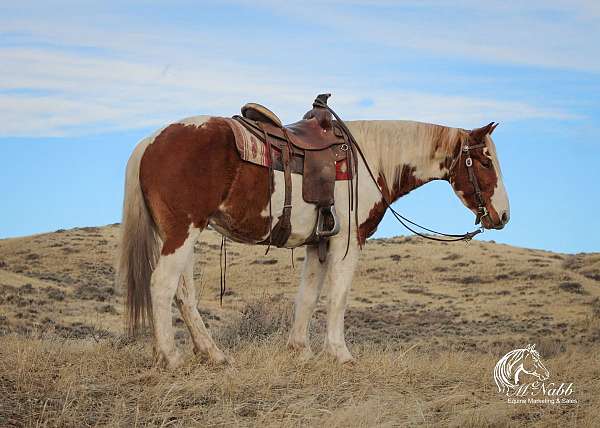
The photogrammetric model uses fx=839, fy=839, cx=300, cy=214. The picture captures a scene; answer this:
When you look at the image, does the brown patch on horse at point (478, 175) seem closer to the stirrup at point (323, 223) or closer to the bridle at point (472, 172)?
the bridle at point (472, 172)

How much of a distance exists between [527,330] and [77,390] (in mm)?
21420

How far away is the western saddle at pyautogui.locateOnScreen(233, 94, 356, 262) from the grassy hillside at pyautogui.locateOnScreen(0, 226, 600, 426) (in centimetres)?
149

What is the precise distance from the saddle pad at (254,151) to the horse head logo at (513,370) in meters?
3.23

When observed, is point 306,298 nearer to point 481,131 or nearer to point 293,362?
point 293,362

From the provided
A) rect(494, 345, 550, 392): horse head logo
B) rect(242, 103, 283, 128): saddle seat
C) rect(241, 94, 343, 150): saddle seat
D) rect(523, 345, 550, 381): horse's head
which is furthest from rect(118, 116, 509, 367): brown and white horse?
rect(523, 345, 550, 381): horse's head

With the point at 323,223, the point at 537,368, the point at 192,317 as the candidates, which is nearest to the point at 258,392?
the point at 192,317

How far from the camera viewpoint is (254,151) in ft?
29.7

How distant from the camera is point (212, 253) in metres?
45.1

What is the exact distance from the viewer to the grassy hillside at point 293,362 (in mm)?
7371

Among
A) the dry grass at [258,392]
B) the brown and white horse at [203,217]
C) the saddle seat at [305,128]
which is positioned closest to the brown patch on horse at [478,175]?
the brown and white horse at [203,217]

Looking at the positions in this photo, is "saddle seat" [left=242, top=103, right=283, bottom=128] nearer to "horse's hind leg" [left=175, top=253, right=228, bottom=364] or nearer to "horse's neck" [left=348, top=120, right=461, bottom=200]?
"horse's neck" [left=348, top=120, right=461, bottom=200]

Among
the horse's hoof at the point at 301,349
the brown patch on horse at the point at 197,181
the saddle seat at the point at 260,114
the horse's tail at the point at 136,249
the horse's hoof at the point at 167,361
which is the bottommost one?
the horse's hoof at the point at 301,349

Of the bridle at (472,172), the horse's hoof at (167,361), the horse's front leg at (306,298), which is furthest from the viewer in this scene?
the bridle at (472,172)

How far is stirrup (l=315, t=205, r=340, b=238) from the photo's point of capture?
9.65m
